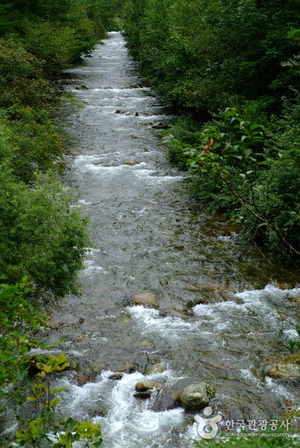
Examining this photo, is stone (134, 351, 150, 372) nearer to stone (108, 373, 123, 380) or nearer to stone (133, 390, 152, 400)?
stone (108, 373, 123, 380)

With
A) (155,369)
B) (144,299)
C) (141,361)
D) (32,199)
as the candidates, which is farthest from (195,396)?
(32,199)

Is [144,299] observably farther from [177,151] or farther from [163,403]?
[177,151]

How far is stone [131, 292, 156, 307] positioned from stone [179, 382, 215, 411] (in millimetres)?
2258

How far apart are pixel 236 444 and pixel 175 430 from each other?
1.40 meters

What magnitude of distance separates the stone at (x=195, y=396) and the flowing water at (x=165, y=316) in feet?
0.39

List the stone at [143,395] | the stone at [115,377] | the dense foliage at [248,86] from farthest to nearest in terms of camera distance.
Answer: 1. the dense foliage at [248,86]
2. the stone at [115,377]
3. the stone at [143,395]

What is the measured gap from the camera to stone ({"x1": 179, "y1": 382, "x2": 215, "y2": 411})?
5332 millimetres

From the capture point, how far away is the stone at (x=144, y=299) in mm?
7637

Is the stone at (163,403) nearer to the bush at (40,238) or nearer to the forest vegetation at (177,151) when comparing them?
the forest vegetation at (177,151)

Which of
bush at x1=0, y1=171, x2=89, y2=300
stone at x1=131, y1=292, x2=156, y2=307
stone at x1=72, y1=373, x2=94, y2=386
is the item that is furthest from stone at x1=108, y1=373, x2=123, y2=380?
stone at x1=131, y1=292, x2=156, y2=307

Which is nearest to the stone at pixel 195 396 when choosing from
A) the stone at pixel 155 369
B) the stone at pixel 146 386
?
the stone at pixel 146 386

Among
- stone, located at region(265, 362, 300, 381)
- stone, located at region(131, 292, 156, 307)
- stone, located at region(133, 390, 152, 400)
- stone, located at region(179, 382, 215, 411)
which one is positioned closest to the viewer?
stone, located at region(179, 382, 215, 411)

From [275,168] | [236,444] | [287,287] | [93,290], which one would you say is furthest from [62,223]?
[275,168]

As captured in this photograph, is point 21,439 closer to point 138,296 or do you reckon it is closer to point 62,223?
point 62,223
